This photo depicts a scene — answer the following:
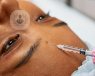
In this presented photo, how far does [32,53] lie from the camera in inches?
20.5

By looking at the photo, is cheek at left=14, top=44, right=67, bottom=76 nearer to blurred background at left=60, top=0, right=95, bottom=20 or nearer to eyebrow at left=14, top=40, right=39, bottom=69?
eyebrow at left=14, top=40, right=39, bottom=69

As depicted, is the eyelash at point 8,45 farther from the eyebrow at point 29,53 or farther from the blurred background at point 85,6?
the blurred background at point 85,6

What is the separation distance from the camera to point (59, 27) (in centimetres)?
67

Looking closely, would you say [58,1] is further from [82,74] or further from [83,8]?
[82,74]

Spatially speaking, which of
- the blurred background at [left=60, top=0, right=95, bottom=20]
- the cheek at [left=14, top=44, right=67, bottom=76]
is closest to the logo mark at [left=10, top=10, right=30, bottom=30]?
the cheek at [left=14, top=44, right=67, bottom=76]

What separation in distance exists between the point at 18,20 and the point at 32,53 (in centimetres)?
17

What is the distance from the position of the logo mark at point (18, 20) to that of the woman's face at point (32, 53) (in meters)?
0.01

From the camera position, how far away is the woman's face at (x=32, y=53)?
0.49m

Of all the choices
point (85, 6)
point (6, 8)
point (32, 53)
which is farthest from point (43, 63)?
point (85, 6)

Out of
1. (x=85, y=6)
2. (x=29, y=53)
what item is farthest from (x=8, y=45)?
(x=85, y=6)

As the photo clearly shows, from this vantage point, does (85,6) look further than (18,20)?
Yes

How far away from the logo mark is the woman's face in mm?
14

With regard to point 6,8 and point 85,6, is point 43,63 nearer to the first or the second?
point 6,8

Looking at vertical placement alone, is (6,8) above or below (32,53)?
above
